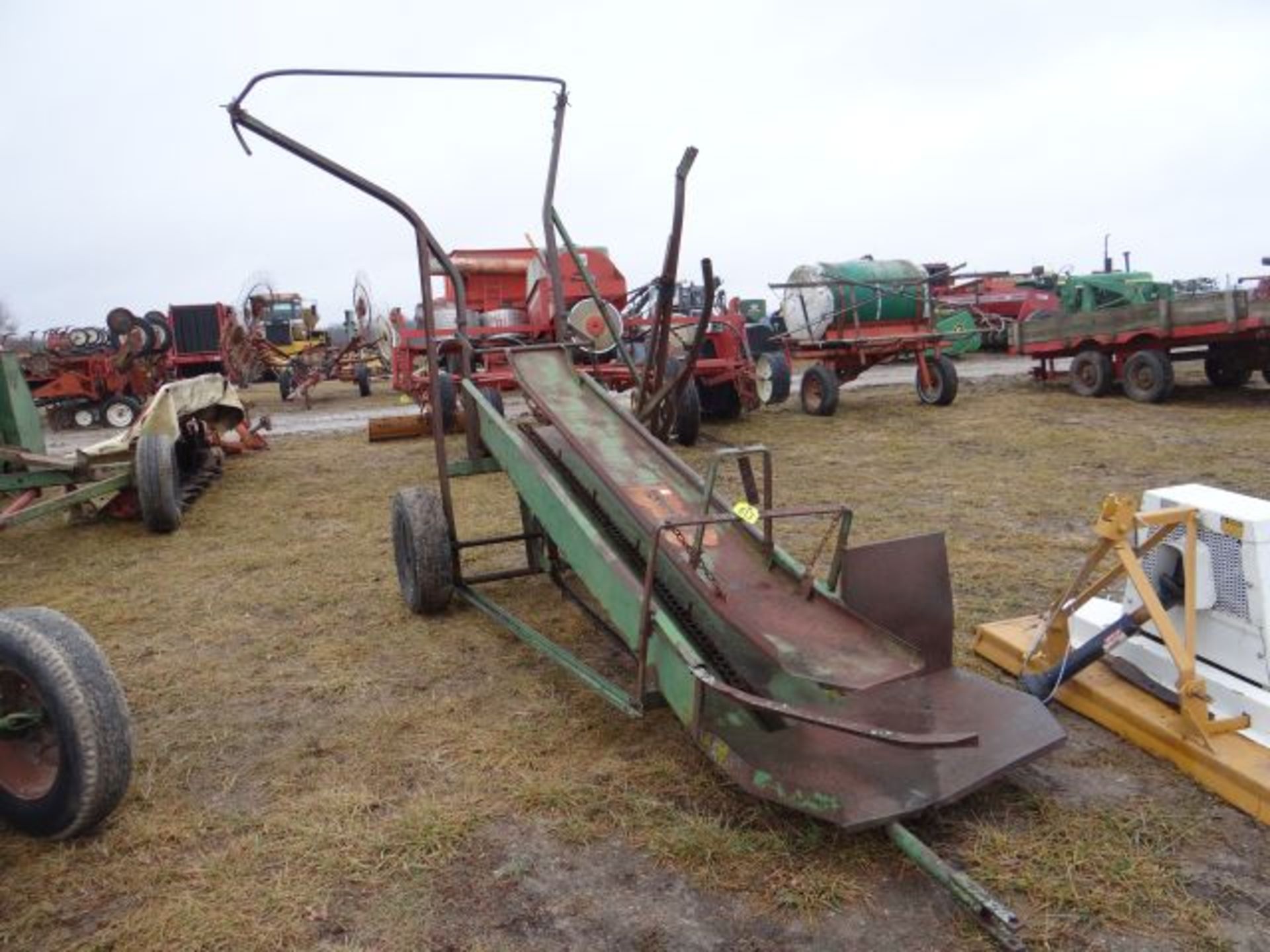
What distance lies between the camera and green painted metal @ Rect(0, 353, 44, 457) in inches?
246

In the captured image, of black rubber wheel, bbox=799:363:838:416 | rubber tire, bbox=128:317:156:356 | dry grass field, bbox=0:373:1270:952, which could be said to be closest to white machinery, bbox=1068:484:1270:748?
dry grass field, bbox=0:373:1270:952

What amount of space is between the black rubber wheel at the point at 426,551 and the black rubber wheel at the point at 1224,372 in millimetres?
10822

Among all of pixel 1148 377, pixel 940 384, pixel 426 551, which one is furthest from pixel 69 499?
pixel 1148 377

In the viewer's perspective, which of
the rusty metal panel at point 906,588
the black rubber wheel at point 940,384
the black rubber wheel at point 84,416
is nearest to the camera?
the rusty metal panel at point 906,588

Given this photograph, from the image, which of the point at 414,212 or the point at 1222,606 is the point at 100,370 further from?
the point at 1222,606

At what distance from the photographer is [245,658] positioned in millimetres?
4016

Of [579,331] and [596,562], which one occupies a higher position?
[579,331]

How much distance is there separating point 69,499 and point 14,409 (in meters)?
1.13

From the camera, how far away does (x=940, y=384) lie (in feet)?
37.7

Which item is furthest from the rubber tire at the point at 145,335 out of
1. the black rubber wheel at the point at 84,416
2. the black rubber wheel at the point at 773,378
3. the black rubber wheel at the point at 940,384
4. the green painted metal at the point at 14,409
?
the black rubber wheel at the point at 940,384

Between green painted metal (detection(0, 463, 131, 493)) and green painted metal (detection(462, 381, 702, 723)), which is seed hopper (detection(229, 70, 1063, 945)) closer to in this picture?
A: green painted metal (detection(462, 381, 702, 723))

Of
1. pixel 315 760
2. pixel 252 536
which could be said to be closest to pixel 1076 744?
pixel 315 760

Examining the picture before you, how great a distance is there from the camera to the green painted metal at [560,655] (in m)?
2.91

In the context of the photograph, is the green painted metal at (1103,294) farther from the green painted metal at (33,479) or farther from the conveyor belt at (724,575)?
the green painted metal at (33,479)
